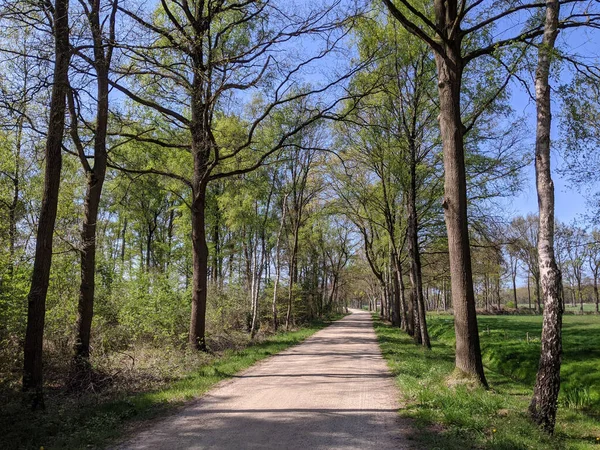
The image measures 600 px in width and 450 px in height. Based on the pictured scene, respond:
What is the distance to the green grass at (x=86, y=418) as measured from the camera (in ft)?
17.7

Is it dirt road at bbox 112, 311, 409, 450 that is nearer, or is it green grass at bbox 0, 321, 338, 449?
dirt road at bbox 112, 311, 409, 450

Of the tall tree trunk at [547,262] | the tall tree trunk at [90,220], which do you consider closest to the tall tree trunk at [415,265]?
the tall tree trunk at [547,262]

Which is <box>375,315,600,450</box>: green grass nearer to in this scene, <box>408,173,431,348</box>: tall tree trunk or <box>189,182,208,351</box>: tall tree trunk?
<box>408,173,431,348</box>: tall tree trunk

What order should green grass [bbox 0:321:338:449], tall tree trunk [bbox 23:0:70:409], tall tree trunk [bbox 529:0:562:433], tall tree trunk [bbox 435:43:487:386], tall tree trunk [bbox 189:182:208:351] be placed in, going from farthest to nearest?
tall tree trunk [bbox 189:182:208:351] < tall tree trunk [bbox 435:43:487:386] < tall tree trunk [bbox 23:0:70:409] < tall tree trunk [bbox 529:0:562:433] < green grass [bbox 0:321:338:449]

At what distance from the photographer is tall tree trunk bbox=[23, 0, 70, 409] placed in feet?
23.6

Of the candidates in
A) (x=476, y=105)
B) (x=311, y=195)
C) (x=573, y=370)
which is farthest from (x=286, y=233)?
(x=573, y=370)

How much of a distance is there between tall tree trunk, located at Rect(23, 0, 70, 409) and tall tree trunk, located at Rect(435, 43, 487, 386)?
25.7 feet

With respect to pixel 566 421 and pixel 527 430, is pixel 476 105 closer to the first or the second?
pixel 566 421

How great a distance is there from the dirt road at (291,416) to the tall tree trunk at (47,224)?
279 cm

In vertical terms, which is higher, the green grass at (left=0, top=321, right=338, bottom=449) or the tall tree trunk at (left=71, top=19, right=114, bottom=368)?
the tall tree trunk at (left=71, top=19, right=114, bottom=368)

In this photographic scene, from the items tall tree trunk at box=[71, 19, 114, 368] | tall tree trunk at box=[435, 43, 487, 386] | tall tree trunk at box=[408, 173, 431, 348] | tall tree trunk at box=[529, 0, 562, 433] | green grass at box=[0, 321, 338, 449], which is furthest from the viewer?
tall tree trunk at box=[408, 173, 431, 348]

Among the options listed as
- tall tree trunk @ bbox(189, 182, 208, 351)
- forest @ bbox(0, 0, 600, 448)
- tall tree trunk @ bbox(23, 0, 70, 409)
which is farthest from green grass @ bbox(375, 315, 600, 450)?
tall tree trunk @ bbox(23, 0, 70, 409)

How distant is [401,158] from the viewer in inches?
702

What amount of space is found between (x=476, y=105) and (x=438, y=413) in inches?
459
